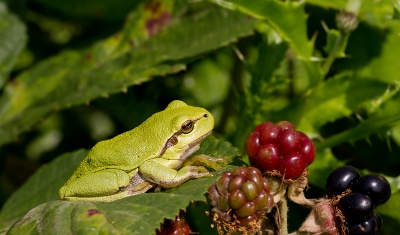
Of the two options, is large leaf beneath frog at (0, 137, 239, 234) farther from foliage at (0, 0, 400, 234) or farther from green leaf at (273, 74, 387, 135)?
green leaf at (273, 74, 387, 135)

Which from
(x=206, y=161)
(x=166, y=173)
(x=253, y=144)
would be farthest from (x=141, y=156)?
(x=253, y=144)

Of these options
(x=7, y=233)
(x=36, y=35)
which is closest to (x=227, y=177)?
(x=7, y=233)

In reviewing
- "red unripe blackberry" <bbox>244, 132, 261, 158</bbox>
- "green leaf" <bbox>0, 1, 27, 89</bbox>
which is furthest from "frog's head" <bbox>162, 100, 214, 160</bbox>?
"green leaf" <bbox>0, 1, 27, 89</bbox>

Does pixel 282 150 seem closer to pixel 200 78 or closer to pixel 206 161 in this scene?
pixel 206 161

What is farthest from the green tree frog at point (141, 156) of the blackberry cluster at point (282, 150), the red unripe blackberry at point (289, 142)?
the red unripe blackberry at point (289, 142)

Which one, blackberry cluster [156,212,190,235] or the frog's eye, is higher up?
the frog's eye

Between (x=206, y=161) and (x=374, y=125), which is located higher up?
(x=206, y=161)

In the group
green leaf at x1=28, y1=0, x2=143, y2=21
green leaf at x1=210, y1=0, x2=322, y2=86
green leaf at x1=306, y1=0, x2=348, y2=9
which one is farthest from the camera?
green leaf at x1=28, y1=0, x2=143, y2=21
